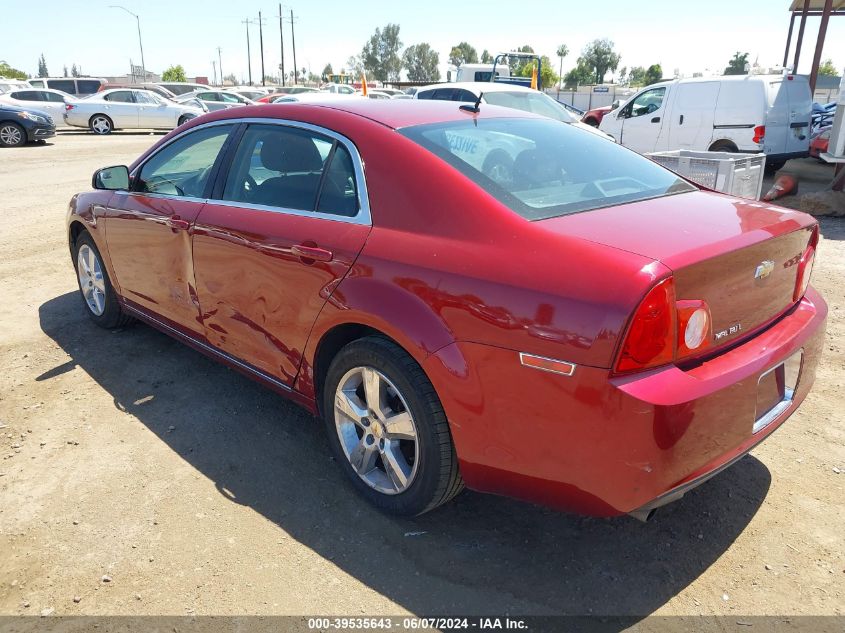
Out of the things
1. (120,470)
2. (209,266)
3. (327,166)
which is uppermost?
(327,166)

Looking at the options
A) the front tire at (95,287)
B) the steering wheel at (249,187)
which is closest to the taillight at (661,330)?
the steering wheel at (249,187)

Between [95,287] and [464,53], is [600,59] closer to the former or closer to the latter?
[464,53]

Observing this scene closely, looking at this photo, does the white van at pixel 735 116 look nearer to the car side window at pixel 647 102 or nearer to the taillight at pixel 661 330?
the car side window at pixel 647 102

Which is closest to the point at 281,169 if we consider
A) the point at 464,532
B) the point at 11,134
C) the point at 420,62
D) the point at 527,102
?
the point at 464,532

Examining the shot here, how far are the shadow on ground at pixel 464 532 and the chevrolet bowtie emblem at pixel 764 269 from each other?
1080mm

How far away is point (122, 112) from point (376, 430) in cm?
2402

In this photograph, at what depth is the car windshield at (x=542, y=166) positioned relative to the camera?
2557 mm

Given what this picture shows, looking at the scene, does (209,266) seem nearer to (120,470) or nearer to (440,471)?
(120,470)

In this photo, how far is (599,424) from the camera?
2018 millimetres

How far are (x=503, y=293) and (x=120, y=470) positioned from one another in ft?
7.18

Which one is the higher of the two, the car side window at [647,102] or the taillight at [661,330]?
the car side window at [647,102]

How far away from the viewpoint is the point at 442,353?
2.33 m

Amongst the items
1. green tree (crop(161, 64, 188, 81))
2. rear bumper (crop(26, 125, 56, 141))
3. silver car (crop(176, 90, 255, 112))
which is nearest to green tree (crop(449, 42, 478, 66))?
green tree (crop(161, 64, 188, 81))

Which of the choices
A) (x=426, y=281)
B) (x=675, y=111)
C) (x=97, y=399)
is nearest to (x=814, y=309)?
(x=426, y=281)
